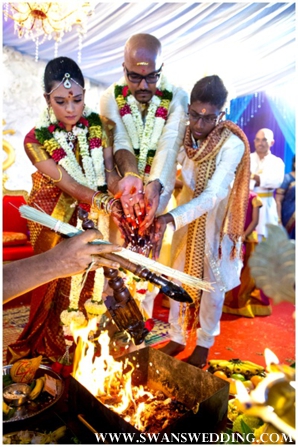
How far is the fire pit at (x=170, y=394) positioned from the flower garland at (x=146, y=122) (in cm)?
126

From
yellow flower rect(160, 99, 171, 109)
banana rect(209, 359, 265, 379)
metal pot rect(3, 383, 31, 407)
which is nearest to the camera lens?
metal pot rect(3, 383, 31, 407)

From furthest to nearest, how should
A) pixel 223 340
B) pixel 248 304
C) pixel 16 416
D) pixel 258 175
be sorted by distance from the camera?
pixel 258 175 < pixel 248 304 < pixel 223 340 < pixel 16 416

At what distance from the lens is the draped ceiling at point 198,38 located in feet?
15.5

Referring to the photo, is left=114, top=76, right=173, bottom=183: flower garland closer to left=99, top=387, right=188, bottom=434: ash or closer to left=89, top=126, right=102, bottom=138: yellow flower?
left=89, top=126, right=102, bottom=138: yellow flower

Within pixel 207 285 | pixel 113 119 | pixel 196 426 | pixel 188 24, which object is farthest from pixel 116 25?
pixel 196 426

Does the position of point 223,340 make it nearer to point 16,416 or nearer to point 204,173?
point 204,173

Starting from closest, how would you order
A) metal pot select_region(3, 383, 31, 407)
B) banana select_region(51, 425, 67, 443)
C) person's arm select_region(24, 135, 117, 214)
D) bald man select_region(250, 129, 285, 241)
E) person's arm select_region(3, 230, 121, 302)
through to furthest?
1. person's arm select_region(3, 230, 121, 302)
2. banana select_region(51, 425, 67, 443)
3. metal pot select_region(3, 383, 31, 407)
4. person's arm select_region(24, 135, 117, 214)
5. bald man select_region(250, 129, 285, 241)

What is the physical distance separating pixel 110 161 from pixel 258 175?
3.10 meters

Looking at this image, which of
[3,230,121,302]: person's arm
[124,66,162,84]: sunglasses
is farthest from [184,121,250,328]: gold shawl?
[3,230,121,302]: person's arm

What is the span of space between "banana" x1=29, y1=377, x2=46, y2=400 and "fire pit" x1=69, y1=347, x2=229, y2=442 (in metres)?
0.30

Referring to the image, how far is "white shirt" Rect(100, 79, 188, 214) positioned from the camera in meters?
2.48

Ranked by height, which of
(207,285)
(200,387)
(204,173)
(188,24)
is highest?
(188,24)

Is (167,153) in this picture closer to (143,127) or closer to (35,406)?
(143,127)

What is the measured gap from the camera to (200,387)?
1951 millimetres
